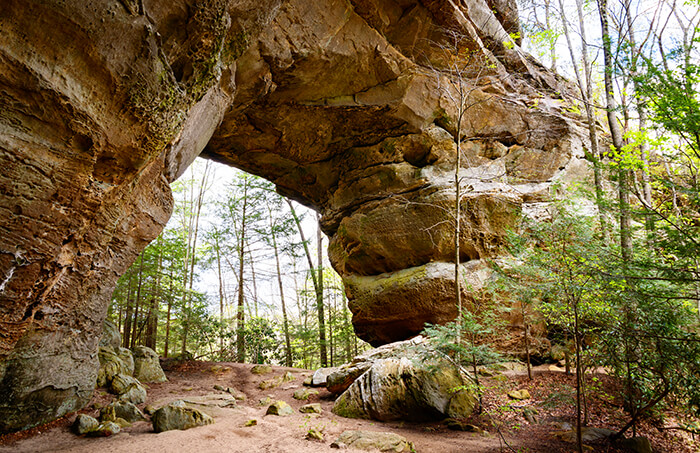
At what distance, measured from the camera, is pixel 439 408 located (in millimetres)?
6062

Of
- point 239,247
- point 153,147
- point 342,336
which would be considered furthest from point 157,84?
point 342,336

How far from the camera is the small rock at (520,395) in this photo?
7.17 meters

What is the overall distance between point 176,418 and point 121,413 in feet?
3.96

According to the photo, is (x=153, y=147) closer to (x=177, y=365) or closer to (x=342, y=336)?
(x=177, y=365)

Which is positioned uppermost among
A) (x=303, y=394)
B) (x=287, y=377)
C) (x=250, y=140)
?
(x=250, y=140)

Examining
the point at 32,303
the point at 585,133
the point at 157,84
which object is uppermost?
the point at 585,133

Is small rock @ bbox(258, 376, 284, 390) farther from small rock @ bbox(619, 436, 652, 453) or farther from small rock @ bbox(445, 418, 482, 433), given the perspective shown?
small rock @ bbox(619, 436, 652, 453)

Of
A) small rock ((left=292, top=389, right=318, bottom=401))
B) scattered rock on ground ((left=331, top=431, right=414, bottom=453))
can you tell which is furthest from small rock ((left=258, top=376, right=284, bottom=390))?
scattered rock on ground ((left=331, top=431, right=414, bottom=453))

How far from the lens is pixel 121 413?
216 inches

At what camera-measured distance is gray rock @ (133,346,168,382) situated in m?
8.70

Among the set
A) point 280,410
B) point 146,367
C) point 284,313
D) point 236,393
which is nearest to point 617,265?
point 280,410

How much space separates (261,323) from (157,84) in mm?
11631

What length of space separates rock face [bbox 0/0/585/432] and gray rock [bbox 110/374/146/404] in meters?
0.97

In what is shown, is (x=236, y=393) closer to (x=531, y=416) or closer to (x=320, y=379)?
(x=320, y=379)
